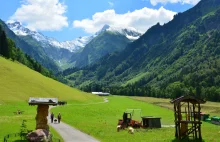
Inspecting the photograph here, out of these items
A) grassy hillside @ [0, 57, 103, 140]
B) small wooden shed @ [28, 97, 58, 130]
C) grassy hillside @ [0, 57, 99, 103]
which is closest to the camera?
small wooden shed @ [28, 97, 58, 130]

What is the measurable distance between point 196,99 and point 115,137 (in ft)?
47.1

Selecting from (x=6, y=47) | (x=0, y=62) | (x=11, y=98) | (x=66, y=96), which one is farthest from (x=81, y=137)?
(x=6, y=47)

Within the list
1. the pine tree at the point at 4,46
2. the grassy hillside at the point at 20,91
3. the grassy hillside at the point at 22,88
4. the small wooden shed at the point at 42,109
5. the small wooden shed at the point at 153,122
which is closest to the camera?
the small wooden shed at the point at 42,109

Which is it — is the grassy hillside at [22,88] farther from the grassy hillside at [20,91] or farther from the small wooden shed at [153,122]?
the small wooden shed at [153,122]

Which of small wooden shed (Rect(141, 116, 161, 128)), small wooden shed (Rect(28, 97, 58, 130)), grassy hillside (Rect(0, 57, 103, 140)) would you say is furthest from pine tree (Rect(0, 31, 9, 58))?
small wooden shed (Rect(28, 97, 58, 130))

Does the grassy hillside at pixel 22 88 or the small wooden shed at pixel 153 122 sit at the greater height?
the grassy hillside at pixel 22 88

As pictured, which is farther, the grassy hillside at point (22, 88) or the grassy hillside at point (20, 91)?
the grassy hillside at point (22, 88)

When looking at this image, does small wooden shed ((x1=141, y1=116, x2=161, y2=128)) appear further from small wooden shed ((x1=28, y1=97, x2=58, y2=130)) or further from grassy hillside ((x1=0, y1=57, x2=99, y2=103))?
grassy hillside ((x1=0, y1=57, x2=99, y2=103))

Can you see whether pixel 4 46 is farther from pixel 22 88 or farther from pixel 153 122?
A: pixel 153 122

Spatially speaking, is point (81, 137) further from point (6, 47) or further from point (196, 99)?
point (6, 47)

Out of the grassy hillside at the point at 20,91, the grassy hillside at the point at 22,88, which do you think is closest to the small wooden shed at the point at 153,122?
the grassy hillside at the point at 20,91

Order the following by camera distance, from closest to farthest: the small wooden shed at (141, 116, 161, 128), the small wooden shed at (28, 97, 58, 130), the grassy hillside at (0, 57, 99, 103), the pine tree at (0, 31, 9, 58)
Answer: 1. the small wooden shed at (28, 97, 58, 130)
2. the small wooden shed at (141, 116, 161, 128)
3. the grassy hillside at (0, 57, 99, 103)
4. the pine tree at (0, 31, 9, 58)

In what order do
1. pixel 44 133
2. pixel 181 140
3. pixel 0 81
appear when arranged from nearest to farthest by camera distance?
pixel 44 133 → pixel 181 140 → pixel 0 81

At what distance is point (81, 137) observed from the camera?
46906 millimetres
